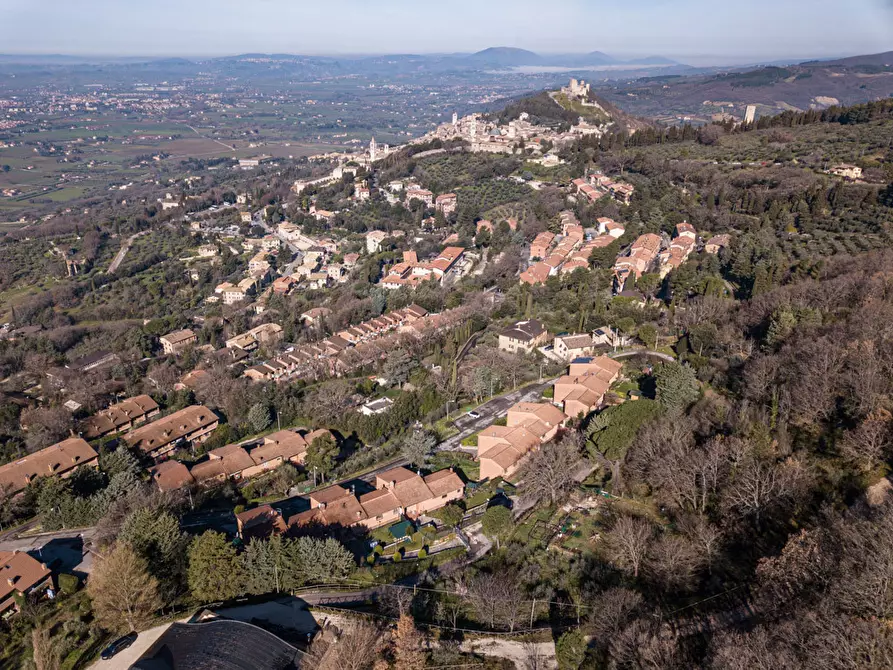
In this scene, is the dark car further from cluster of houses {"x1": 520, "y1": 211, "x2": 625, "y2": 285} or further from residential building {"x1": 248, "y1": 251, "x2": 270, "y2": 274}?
residential building {"x1": 248, "y1": 251, "x2": 270, "y2": 274}

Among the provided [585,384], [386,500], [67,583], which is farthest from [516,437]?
[67,583]

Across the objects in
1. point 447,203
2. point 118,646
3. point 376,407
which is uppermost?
point 447,203

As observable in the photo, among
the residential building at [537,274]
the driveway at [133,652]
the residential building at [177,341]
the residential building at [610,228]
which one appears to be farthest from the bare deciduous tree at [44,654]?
the residential building at [610,228]

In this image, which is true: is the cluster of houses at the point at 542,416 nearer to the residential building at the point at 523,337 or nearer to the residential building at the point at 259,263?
the residential building at the point at 523,337

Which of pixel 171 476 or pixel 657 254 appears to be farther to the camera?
pixel 657 254

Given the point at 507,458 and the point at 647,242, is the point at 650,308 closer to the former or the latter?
the point at 647,242

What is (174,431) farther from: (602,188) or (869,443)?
(602,188)
